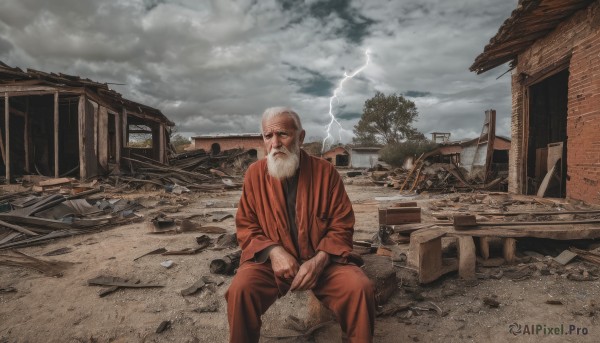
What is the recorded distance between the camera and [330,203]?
236 centimetres

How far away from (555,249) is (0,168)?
16.1m

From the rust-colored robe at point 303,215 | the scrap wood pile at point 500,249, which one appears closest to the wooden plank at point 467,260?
the scrap wood pile at point 500,249

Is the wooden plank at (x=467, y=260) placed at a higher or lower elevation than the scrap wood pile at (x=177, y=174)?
lower

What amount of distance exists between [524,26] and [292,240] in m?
7.30

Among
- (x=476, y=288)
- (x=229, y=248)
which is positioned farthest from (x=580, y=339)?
(x=229, y=248)

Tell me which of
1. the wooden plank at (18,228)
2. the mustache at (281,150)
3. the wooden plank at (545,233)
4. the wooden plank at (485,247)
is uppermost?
the mustache at (281,150)

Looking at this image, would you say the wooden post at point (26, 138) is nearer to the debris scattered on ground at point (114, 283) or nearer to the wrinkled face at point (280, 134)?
the debris scattered on ground at point (114, 283)

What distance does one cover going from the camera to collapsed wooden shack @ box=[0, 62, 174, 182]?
10.4 metres

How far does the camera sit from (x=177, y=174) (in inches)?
540

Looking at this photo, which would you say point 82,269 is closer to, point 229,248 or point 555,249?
point 229,248

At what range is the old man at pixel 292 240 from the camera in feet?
6.15

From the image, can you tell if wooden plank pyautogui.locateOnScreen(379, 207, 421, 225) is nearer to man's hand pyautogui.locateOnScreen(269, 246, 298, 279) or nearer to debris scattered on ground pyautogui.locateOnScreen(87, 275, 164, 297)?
man's hand pyautogui.locateOnScreen(269, 246, 298, 279)

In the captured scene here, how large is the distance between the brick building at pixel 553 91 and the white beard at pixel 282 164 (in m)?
5.79

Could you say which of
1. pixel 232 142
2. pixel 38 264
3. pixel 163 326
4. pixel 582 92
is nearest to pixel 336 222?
pixel 163 326
